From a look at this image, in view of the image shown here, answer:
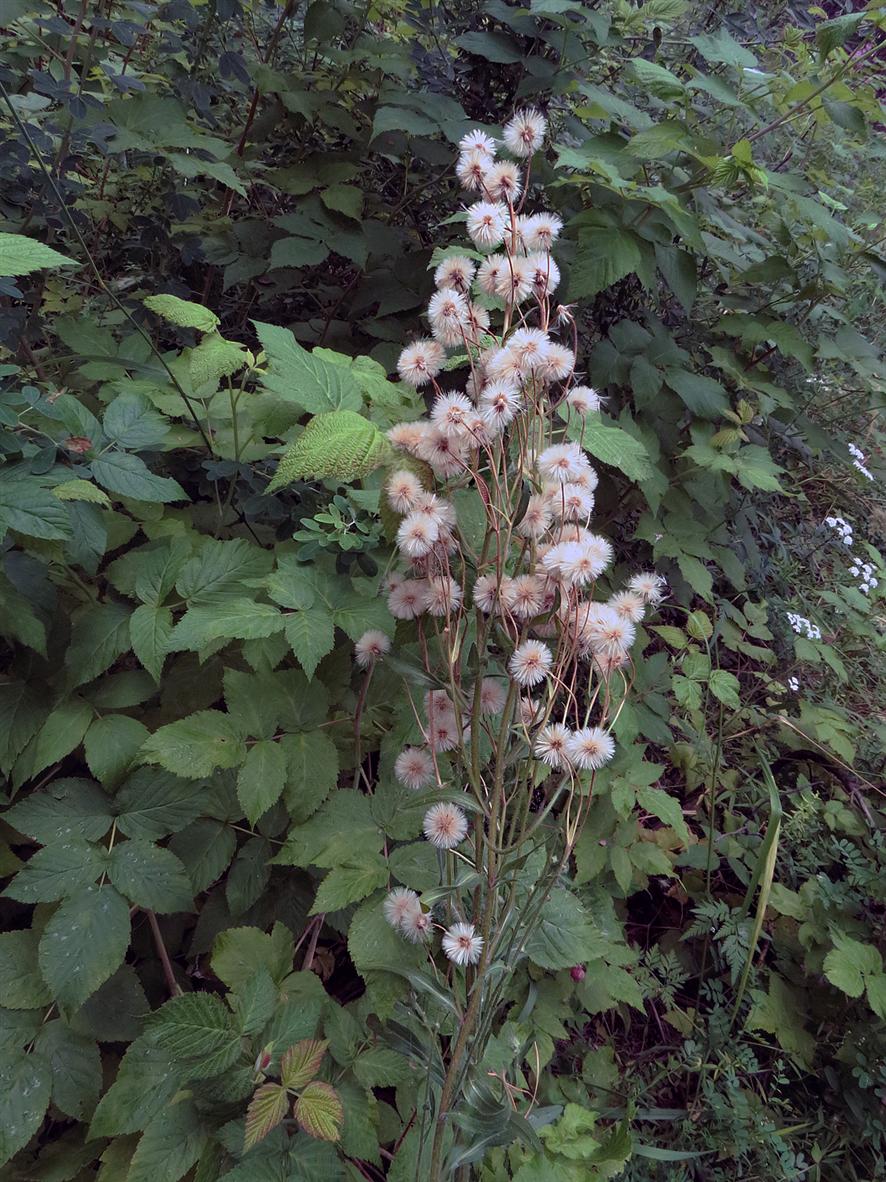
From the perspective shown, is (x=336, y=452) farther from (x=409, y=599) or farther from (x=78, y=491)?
(x=78, y=491)

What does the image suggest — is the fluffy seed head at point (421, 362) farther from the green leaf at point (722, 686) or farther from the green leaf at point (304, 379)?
the green leaf at point (722, 686)

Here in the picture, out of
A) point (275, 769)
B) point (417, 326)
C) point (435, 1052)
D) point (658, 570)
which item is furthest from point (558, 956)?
point (417, 326)

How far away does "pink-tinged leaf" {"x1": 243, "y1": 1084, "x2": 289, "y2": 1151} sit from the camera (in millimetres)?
825

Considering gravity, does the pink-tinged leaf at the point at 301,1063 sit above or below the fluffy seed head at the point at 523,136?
below

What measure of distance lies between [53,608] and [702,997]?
1682 mm

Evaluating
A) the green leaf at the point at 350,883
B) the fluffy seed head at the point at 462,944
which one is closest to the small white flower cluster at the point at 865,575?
the green leaf at the point at 350,883

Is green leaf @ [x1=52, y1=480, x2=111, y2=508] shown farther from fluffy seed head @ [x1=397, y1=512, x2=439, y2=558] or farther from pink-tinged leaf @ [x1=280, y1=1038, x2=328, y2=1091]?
pink-tinged leaf @ [x1=280, y1=1038, x2=328, y2=1091]

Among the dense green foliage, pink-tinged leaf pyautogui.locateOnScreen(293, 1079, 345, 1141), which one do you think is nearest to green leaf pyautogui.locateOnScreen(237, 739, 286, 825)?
the dense green foliage

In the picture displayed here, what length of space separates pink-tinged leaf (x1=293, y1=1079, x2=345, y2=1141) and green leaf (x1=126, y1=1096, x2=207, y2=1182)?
0.63 ft

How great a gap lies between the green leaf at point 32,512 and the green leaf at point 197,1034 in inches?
24.2

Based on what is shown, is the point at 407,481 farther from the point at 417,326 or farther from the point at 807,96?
the point at 807,96

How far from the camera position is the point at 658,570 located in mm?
2152

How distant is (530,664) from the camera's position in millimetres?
751

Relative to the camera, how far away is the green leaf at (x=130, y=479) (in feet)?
3.63
